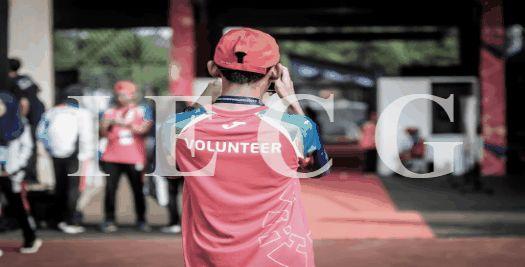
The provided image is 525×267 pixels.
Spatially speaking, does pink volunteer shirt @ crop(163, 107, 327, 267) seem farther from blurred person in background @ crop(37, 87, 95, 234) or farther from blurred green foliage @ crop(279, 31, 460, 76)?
Result: blurred green foliage @ crop(279, 31, 460, 76)

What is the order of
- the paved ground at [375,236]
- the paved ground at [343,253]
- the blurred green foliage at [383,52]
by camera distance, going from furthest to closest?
the blurred green foliage at [383,52] → the paved ground at [375,236] → the paved ground at [343,253]

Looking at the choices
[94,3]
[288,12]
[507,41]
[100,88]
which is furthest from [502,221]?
[100,88]

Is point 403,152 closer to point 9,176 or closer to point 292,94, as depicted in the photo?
point 9,176

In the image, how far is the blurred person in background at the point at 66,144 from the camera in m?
9.12

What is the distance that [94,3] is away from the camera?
762 inches

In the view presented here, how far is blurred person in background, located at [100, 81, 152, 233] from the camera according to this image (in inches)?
353

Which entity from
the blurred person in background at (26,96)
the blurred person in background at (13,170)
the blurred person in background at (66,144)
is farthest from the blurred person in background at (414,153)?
the blurred person in background at (13,170)

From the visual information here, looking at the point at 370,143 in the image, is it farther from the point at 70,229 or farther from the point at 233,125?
the point at 233,125

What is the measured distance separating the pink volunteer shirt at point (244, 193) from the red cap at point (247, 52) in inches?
6.3

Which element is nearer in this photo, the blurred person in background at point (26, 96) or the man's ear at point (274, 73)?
the man's ear at point (274, 73)

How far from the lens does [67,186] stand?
930 centimetres

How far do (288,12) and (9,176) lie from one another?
42.5ft

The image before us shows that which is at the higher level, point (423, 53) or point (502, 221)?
point (423, 53)

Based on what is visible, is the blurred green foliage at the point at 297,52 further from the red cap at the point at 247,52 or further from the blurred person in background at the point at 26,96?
the red cap at the point at 247,52
